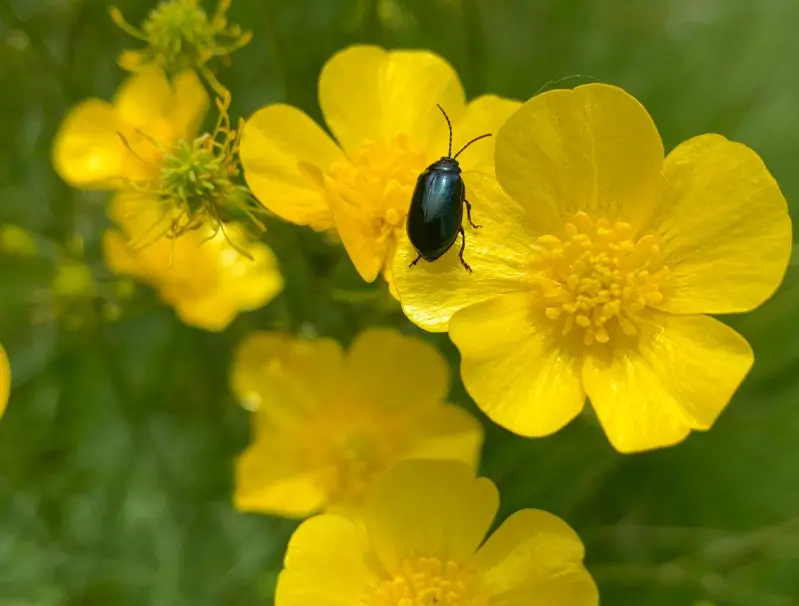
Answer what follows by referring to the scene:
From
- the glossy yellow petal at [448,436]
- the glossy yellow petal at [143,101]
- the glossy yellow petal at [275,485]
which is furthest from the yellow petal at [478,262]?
the glossy yellow petal at [143,101]

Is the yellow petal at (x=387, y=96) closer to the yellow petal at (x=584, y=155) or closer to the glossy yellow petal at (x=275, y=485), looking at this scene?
the yellow petal at (x=584, y=155)

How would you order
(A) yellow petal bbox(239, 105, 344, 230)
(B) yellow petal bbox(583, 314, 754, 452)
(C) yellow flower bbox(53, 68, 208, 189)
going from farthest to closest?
(C) yellow flower bbox(53, 68, 208, 189), (A) yellow petal bbox(239, 105, 344, 230), (B) yellow petal bbox(583, 314, 754, 452)

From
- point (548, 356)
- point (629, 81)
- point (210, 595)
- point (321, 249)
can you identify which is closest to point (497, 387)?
point (548, 356)

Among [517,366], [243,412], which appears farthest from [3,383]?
[243,412]

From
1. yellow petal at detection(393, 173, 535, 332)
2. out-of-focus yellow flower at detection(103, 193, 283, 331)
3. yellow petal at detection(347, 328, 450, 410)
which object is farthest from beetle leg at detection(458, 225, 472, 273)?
out-of-focus yellow flower at detection(103, 193, 283, 331)

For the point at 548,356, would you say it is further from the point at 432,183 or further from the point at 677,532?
the point at 677,532

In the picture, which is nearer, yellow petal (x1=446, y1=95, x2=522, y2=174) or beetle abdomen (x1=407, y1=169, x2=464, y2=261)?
beetle abdomen (x1=407, y1=169, x2=464, y2=261)

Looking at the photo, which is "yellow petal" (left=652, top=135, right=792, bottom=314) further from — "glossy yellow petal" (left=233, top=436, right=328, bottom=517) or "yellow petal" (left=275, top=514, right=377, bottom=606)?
"glossy yellow petal" (left=233, top=436, right=328, bottom=517)

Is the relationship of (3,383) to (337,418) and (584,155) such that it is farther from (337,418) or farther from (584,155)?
(584,155)

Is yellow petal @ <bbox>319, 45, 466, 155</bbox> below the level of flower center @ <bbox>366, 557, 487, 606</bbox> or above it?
above
